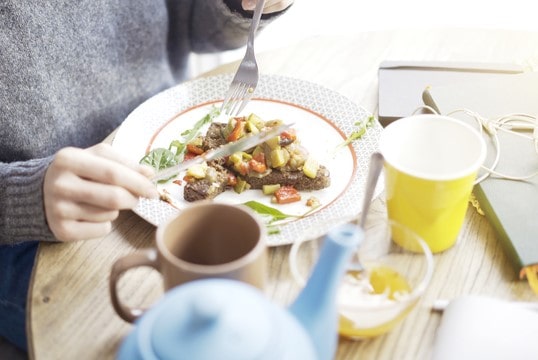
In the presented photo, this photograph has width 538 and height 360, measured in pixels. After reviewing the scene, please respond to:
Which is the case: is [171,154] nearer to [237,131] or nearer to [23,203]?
[237,131]

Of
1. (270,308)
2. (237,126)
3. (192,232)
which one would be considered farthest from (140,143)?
(270,308)

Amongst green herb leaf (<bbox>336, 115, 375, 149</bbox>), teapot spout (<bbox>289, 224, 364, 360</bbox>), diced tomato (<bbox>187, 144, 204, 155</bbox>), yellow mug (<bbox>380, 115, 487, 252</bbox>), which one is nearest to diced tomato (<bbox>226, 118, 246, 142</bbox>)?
diced tomato (<bbox>187, 144, 204, 155</bbox>)

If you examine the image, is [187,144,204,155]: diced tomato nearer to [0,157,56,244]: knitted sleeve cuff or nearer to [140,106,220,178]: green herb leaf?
[140,106,220,178]: green herb leaf

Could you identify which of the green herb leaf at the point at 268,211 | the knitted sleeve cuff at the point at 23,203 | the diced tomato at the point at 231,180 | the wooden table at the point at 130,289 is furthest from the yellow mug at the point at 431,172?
the knitted sleeve cuff at the point at 23,203

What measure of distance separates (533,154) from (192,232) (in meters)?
0.55

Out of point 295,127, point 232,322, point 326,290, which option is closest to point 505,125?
point 295,127

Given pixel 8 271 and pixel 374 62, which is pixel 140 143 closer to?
pixel 8 271

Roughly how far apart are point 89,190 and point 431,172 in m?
0.45

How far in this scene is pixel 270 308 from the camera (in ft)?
1.67

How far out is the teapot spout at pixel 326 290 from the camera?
1.75 feet

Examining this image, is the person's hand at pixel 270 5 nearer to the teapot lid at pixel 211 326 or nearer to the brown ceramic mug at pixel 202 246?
the brown ceramic mug at pixel 202 246

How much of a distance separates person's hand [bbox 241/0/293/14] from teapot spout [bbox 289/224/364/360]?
735mm

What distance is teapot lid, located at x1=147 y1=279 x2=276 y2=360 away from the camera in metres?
0.47

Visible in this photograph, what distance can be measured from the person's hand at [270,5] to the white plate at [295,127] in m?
0.15
